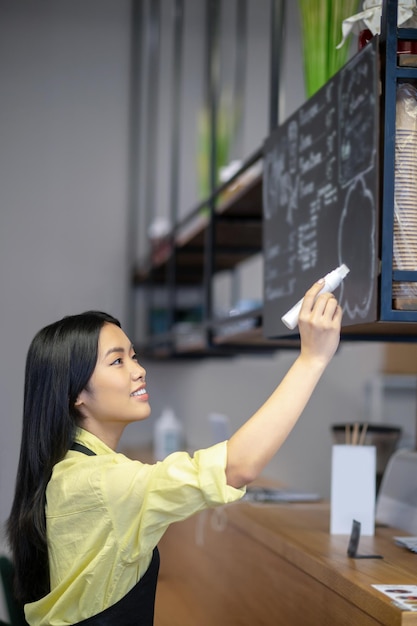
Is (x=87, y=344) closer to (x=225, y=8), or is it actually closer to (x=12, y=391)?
(x=12, y=391)

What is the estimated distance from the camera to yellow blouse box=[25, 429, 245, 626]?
1.46 meters

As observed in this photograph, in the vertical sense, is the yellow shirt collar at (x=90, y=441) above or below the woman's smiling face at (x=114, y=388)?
below

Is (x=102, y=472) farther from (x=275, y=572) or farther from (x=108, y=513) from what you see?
(x=275, y=572)

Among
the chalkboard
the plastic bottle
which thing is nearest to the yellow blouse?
the chalkboard

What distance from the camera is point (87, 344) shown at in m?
1.72

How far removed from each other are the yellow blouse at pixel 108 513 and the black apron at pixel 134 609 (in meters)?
0.01

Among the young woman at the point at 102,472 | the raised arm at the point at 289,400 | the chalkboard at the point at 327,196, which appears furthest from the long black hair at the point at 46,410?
the chalkboard at the point at 327,196

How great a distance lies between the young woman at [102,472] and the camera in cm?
145

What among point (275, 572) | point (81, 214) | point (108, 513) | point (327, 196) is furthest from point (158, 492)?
point (81, 214)

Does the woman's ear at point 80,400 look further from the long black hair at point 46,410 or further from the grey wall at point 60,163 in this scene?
the grey wall at point 60,163

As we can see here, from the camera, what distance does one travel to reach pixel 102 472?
1.58m

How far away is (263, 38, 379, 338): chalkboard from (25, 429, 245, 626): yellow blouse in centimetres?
50

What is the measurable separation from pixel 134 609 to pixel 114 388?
381 millimetres

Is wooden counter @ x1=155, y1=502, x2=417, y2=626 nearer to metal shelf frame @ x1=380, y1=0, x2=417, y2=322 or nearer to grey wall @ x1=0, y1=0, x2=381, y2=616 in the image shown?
metal shelf frame @ x1=380, y1=0, x2=417, y2=322
